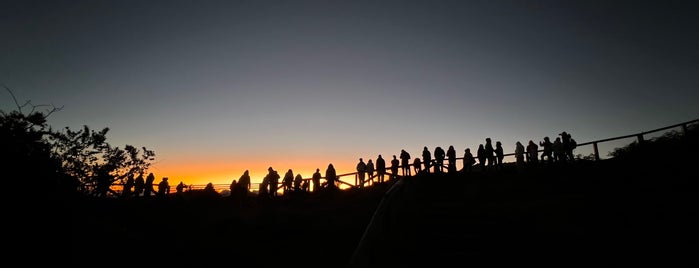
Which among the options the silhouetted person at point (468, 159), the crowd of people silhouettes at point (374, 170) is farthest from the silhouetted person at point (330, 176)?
the silhouetted person at point (468, 159)

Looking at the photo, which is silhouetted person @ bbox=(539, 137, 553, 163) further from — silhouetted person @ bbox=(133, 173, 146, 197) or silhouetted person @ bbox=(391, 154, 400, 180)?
silhouetted person @ bbox=(133, 173, 146, 197)

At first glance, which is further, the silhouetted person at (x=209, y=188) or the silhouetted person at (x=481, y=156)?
the silhouetted person at (x=209, y=188)

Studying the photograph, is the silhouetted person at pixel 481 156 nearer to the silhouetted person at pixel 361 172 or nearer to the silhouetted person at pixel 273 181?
the silhouetted person at pixel 361 172

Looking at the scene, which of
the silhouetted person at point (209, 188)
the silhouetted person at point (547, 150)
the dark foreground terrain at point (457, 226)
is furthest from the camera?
the silhouetted person at point (209, 188)

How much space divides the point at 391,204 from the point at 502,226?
8.14 ft

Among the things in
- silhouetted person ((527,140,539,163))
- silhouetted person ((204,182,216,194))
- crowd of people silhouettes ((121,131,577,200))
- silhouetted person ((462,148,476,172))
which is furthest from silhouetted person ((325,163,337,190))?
silhouetted person ((527,140,539,163))

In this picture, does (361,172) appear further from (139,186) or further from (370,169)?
(139,186)

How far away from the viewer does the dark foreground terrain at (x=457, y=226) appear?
6805 mm

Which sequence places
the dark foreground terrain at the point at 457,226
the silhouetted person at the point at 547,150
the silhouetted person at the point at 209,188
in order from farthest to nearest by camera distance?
the silhouetted person at the point at 209,188, the silhouetted person at the point at 547,150, the dark foreground terrain at the point at 457,226

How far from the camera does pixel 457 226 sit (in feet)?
25.9

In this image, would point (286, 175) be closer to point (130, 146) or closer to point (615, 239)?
point (130, 146)

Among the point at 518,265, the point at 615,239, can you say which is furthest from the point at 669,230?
the point at 518,265

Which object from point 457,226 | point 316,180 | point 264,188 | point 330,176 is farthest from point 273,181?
point 457,226

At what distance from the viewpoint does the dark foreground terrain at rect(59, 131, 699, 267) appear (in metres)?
6.80
